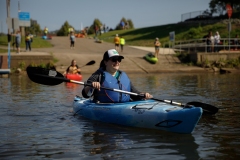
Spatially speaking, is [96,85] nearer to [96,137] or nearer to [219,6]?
[96,137]

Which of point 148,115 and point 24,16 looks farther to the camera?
point 24,16

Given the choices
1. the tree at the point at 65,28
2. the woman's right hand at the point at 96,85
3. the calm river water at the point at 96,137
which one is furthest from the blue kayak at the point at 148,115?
the tree at the point at 65,28

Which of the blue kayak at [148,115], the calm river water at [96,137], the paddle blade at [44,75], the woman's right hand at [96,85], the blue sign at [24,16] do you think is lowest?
the calm river water at [96,137]

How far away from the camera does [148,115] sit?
8.52m

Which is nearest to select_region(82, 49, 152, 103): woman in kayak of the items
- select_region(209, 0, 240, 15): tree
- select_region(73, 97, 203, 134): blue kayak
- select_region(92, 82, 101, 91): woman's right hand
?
select_region(92, 82, 101, 91): woman's right hand

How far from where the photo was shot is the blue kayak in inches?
312

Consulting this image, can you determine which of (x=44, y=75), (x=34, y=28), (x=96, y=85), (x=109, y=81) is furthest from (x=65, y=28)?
(x=96, y=85)

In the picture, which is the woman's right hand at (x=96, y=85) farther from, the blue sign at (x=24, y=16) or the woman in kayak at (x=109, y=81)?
the blue sign at (x=24, y=16)

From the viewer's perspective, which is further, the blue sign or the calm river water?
the blue sign

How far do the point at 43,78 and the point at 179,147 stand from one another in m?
4.02

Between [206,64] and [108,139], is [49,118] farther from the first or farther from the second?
[206,64]

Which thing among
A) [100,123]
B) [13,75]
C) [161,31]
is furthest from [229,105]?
[161,31]

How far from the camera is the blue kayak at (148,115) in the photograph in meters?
7.91

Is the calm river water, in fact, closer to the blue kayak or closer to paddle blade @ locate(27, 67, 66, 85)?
the blue kayak
